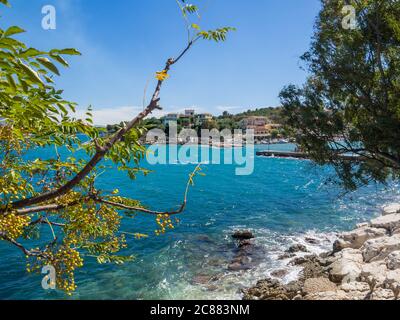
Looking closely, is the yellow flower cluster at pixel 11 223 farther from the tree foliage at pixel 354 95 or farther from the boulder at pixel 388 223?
the boulder at pixel 388 223

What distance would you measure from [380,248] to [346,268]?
2.40m

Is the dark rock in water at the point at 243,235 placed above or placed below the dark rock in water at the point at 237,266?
above

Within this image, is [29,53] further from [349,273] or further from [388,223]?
[388,223]

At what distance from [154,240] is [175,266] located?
531 cm

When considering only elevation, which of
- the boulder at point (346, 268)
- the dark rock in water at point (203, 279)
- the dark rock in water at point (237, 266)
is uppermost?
the boulder at point (346, 268)

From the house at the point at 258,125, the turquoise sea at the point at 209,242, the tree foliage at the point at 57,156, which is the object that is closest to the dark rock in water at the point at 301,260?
the turquoise sea at the point at 209,242

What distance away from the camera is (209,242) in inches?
938

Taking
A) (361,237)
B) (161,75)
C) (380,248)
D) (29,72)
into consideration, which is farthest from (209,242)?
(29,72)

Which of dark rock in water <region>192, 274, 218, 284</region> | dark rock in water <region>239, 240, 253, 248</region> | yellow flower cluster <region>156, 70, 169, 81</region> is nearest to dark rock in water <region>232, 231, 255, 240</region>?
dark rock in water <region>239, 240, 253, 248</region>

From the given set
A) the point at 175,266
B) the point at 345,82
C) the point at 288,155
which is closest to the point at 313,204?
the point at 175,266

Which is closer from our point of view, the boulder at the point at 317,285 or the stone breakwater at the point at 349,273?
the stone breakwater at the point at 349,273

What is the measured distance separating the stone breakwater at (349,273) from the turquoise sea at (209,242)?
1.29m

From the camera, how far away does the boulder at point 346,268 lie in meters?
13.8

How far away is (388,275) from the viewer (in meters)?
11.5
